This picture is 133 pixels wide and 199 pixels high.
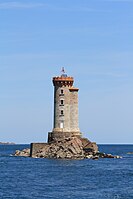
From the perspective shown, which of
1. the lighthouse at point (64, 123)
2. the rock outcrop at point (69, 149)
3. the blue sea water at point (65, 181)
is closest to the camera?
the blue sea water at point (65, 181)

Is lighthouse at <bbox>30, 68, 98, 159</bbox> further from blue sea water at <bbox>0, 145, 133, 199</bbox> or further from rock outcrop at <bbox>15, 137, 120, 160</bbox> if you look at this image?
blue sea water at <bbox>0, 145, 133, 199</bbox>

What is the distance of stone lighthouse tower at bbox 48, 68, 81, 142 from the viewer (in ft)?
373

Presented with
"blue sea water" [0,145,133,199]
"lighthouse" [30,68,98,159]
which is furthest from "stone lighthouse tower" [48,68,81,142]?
"blue sea water" [0,145,133,199]

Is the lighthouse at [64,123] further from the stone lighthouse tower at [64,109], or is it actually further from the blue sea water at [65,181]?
the blue sea water at [65,181]

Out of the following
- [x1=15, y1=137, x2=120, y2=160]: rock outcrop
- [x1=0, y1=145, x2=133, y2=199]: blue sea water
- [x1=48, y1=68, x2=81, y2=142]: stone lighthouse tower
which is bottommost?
[x1=0, y1=145, x2=133, y2=199]: blue sea water

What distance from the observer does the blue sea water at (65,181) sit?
5897cm

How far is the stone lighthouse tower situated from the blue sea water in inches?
571

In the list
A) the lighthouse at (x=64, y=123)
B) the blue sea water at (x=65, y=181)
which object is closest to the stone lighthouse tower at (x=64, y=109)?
the lighthouse at (x=64, y=123)

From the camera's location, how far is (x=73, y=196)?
5766 cm

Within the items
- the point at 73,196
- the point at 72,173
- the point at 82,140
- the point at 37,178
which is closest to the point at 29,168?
the point at 72,173

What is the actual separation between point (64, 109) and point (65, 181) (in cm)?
4287

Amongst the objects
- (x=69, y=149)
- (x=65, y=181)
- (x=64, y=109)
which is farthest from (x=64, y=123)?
(x=65, y=181)

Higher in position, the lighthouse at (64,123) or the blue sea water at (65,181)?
the lighthouse at (64,123)

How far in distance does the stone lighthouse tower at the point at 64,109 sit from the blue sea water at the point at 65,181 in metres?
14.5
